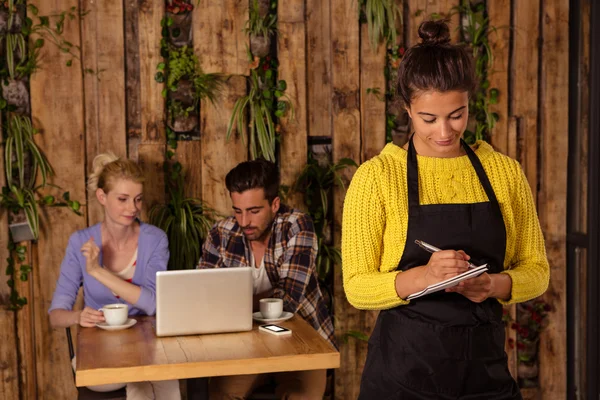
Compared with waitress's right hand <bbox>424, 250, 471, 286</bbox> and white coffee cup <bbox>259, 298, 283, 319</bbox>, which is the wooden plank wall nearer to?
white coffee cup <bbox>259, 298, 283, 319</bbox>

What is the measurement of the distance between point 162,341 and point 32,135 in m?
1.66

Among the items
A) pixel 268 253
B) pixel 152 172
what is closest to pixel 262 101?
pixel 152 172

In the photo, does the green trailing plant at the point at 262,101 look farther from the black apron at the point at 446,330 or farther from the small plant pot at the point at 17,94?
the black apron at the point at 446,330

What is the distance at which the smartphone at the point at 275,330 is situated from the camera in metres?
2.83

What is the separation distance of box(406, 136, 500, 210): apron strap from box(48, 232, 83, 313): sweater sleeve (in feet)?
6.88

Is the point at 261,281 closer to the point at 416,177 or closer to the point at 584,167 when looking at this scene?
the point at 416,177

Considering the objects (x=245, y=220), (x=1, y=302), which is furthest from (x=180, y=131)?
(x=1, y=302)

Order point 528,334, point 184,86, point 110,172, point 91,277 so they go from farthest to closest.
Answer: point 528,334 < point 184,86 < point 110,172 < point 91,277

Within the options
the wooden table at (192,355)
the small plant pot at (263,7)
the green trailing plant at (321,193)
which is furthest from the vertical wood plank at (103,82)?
the wooden table at (192,355)

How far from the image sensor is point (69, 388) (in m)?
4.03

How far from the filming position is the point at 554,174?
4.39 metres

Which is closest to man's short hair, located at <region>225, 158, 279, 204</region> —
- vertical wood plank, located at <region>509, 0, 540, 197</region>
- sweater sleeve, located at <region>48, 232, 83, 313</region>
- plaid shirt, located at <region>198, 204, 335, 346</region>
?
plaid shirt, located at <region>198, 204, 335, 346</region>

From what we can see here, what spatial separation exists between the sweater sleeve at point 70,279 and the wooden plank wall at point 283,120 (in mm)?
488

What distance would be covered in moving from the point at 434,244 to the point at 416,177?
16cm
